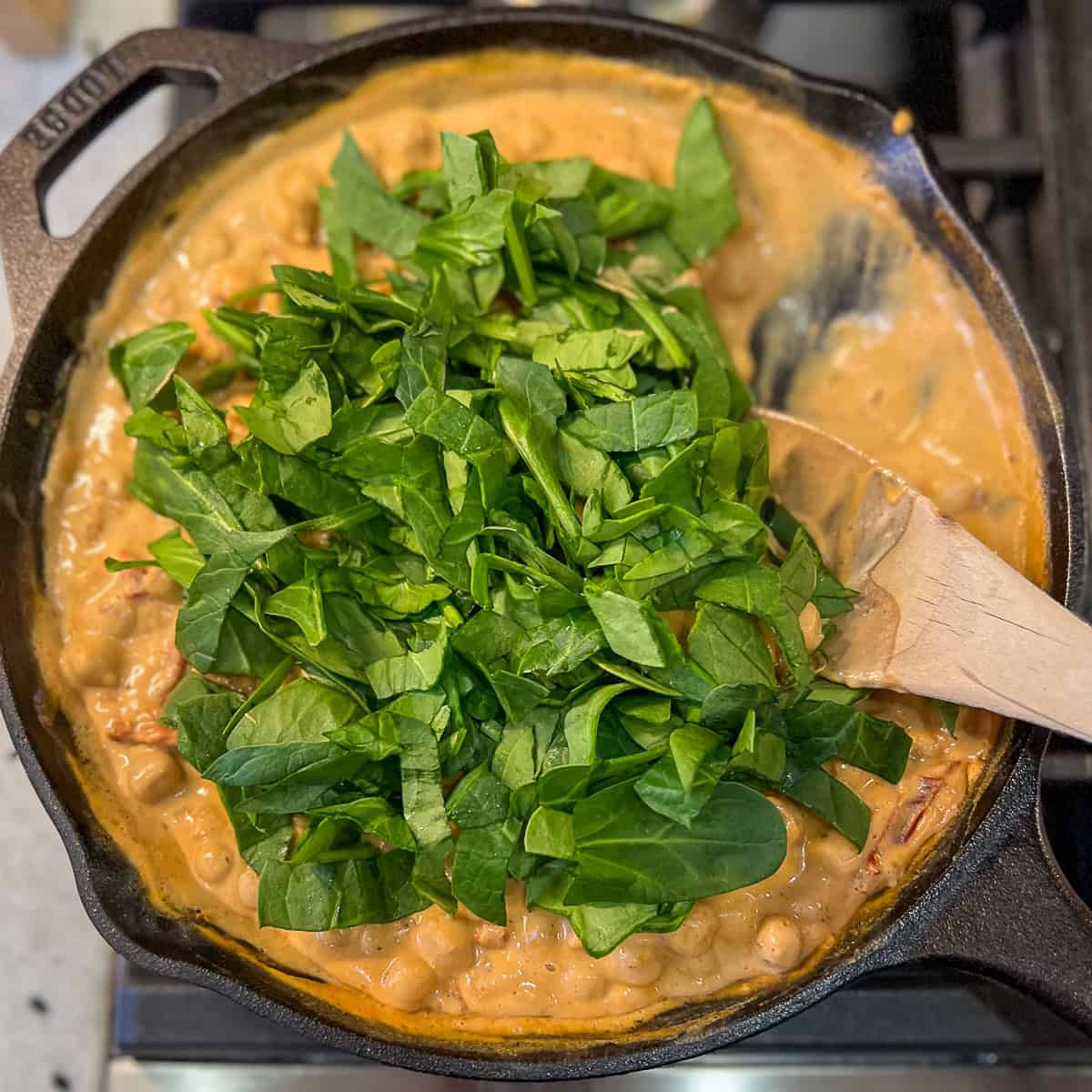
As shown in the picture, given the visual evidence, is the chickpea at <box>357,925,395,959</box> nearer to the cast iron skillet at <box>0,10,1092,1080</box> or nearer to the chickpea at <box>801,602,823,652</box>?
the cast iron skillet at <box>0,10,1092,1080</box>

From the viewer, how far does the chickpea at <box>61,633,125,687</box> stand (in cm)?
113

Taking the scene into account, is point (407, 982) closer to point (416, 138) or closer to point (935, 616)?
point (935, 616)

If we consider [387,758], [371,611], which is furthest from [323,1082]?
[371,611]

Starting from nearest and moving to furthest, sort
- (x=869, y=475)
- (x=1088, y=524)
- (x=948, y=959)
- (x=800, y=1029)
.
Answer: (x=948, y=959) < (x=869, y=475) < (x=800, y=1029) < (x=1088, y=524)

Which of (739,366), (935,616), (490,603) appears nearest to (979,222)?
(739,366)

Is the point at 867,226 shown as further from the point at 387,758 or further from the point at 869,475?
the point at 387,758

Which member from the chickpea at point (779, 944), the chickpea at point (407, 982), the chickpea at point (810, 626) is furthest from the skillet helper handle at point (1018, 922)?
the chickpea at point (407, 982)

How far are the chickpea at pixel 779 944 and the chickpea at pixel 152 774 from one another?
0.63m

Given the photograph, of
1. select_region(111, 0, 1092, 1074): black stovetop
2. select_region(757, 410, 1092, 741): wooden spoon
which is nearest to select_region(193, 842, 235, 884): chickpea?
select_region(111, 0, 1092, 1074): black stovetop

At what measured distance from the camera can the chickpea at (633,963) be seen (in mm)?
1039

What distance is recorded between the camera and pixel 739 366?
1.27 meters

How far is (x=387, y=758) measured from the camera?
1.04 meters

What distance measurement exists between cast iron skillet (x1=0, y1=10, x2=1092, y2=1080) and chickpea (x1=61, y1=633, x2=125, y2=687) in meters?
0.04

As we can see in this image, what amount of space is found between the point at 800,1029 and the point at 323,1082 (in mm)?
587
